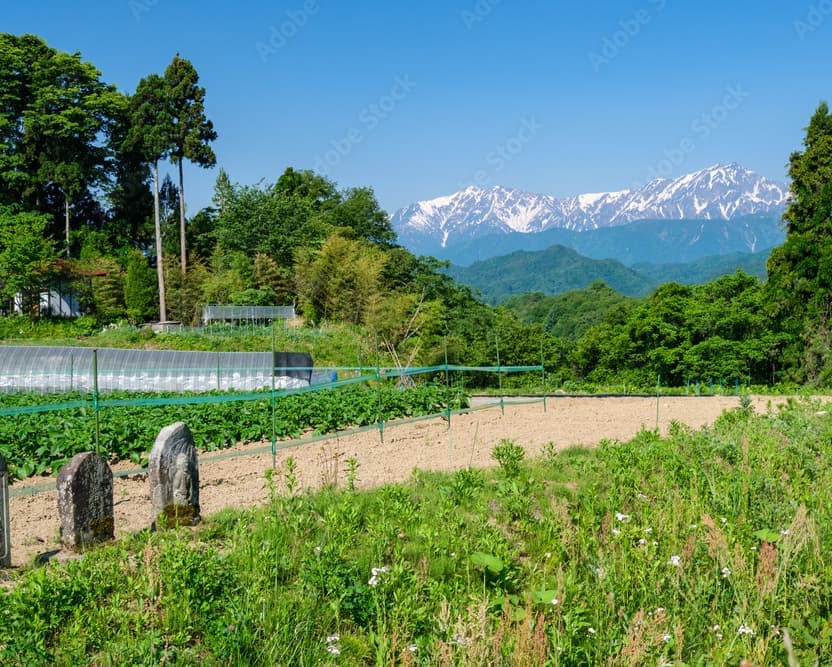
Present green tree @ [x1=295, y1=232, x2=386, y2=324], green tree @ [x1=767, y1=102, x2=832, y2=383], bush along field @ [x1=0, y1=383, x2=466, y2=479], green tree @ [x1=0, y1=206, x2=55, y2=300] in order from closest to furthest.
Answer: bush along field @ [x1=0, y1=383, x2=466, y2=479] → green tree @ [x1=767, y1=102, x2=832, y2=383] → green tree @ [x1=0, y1=206, x2=55, y2=300] → green tree @ [x1=295, y1=232, x2=386, y2=324]

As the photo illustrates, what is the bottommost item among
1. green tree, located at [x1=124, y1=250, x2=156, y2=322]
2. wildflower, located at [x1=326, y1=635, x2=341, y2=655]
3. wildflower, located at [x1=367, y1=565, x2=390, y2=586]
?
wildflower, located at [x1=326, y1=635, x2=341, y2=655]

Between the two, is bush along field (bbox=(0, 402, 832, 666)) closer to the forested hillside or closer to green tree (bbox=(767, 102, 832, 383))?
the forested hillside

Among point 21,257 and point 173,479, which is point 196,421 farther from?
point 21,257

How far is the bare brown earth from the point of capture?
20.1 feet

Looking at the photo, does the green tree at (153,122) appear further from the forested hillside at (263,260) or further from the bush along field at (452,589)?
the bush along field at (452,589)

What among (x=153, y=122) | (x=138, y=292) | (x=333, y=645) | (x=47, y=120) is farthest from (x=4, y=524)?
(x=47, y=120)

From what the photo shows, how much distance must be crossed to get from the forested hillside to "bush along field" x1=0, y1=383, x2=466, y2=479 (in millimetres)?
13027

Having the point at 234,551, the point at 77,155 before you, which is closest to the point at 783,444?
the point at 234,551

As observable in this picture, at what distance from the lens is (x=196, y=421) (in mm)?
9867

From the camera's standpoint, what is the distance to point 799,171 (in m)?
27.9

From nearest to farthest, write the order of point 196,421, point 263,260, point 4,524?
point 4,524
point 196,421
point 263,260

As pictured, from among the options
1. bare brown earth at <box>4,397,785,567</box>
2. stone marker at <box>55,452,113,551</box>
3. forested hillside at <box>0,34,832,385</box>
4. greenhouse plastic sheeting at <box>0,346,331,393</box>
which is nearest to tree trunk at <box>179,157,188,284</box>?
forested hillside at <box>0,34,832,385</box>

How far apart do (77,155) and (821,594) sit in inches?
1622

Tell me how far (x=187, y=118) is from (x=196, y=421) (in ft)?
85.2
